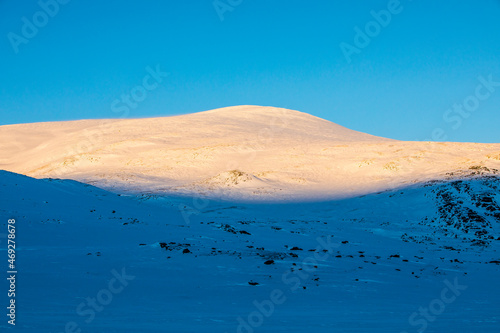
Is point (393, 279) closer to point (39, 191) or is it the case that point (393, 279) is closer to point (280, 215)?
point (39, 191)

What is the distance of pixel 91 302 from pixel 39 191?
1815 centimetres

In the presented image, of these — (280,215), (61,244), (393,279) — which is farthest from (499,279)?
(280,215)

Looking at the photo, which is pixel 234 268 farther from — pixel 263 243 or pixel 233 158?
pixel 233 158

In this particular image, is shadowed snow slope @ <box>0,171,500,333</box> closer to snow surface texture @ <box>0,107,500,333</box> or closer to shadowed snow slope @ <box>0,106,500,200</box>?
snow surface texture @ <box>0,107,500,333</box>

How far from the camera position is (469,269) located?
19094 millimetres

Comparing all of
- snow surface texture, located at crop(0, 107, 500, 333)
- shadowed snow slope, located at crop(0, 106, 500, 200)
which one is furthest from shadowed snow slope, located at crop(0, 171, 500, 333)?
shadowed snow slope, located at crop(0, 106, 500, 200)

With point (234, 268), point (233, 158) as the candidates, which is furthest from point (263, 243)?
point (233, 158)

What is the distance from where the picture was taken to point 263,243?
2267 centimetres

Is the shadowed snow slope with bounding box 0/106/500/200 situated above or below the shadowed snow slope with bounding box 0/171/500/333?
above

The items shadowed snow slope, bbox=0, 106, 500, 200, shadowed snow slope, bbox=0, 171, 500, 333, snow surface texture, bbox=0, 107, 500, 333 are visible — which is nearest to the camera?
shadowed snow slope, bbox=0, 171, 500, 333

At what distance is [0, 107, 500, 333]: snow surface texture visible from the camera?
430 inches

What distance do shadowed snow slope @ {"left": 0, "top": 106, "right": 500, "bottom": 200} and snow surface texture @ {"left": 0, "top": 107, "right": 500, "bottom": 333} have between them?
393 mm

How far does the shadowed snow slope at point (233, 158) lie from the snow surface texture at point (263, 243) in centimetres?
39

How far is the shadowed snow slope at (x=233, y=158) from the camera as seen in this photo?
49.0m
